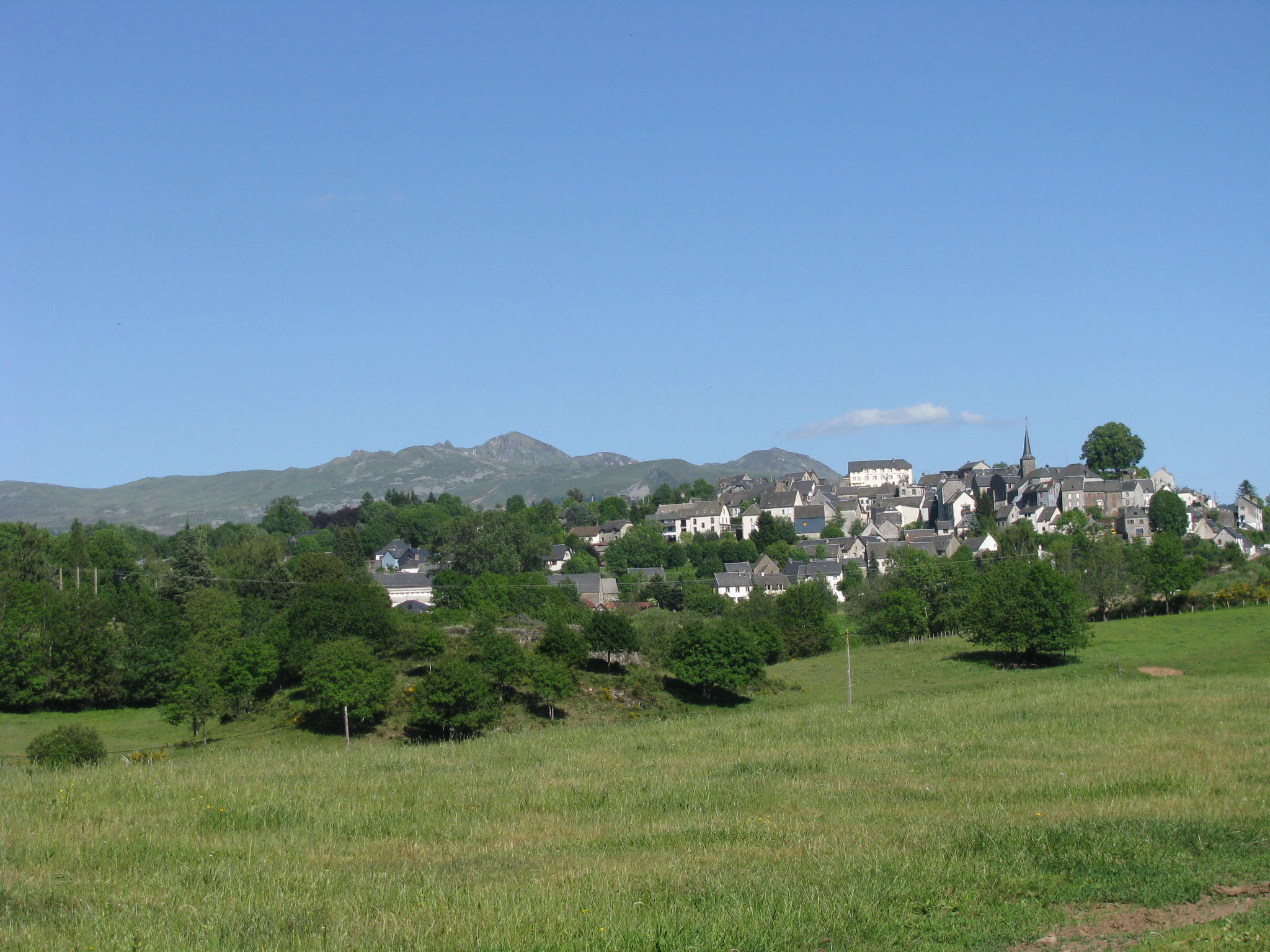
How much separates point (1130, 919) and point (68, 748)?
30552mm

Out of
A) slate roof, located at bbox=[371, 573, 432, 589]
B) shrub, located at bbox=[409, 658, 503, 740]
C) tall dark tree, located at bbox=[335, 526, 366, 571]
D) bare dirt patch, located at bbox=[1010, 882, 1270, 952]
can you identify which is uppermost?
tall dark tree, located at bbox=[335, 526, 366, 571]

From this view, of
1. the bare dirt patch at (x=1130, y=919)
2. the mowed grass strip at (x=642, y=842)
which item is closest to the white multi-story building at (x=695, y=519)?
the mowed grass strip at (x=642, y=842)

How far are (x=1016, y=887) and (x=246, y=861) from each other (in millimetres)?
8848

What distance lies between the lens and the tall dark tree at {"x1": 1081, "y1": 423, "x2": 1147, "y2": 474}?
150 meters

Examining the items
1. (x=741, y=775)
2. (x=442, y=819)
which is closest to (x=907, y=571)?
(x=741, y=775)

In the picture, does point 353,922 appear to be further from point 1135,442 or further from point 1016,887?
point 1135,442

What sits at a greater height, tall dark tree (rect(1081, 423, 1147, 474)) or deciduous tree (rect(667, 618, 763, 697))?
tall dark tree (rect(1081, 423, 1147, 474))

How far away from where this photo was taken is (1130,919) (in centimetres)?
959

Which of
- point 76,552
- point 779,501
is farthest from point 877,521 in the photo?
point 76,552

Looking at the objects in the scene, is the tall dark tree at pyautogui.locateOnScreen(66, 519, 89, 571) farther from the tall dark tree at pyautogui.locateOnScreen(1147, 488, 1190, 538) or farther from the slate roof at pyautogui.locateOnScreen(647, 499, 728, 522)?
the tall dark tree at pyautogui.locateOnScreen(1147, 488, 1190, 538)

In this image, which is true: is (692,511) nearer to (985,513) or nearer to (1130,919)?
(985,513)

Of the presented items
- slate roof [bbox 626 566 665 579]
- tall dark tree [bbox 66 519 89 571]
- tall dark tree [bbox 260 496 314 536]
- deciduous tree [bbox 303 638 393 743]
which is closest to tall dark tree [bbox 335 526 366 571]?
tall dark tree [bbox 66 519 89 571]

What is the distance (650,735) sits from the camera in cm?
2764

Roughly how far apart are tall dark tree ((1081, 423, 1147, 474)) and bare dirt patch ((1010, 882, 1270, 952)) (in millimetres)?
153285
